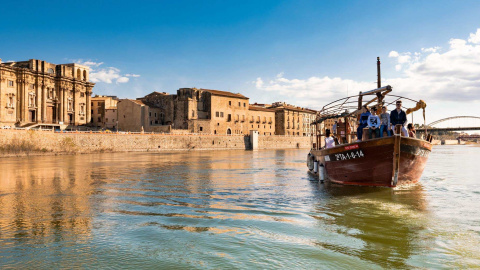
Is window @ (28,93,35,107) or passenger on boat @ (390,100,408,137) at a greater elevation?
window @ (28,93,35,107)

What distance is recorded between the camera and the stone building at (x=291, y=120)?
10112cm

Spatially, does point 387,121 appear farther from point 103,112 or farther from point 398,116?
point 103,112

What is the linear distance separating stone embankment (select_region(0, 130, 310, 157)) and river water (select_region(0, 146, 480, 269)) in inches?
1262

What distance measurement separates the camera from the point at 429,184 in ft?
55.4

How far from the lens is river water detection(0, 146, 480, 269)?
6102mm

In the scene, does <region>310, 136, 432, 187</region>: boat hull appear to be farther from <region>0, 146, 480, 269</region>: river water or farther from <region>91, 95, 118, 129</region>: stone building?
<region>91, 95, 118, 129</region>: stone building

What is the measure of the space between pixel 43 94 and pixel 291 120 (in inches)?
2559

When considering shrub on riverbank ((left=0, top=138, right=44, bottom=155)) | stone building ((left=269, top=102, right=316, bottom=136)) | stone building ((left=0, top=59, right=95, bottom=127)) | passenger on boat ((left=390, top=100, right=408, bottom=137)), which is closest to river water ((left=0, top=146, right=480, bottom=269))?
passenger on boat ((left=390, top=100, right=408, bottom=137))

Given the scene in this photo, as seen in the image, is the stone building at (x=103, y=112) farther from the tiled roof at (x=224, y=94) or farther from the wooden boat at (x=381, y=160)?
the wooden boat at (x=381, y=160)

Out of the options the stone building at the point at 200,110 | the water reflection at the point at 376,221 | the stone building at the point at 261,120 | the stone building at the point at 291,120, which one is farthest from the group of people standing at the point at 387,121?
the stone building at the point at 291,120

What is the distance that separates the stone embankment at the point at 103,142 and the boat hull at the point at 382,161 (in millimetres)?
39631

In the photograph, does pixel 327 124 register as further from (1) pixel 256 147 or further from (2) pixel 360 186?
(2) pixel 360 186

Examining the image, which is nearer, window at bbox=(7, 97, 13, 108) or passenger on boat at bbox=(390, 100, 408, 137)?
passenger on boat at bbox=(390, 100, 408, 137)

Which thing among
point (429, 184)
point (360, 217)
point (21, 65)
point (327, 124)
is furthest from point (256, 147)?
point (360, 217)
